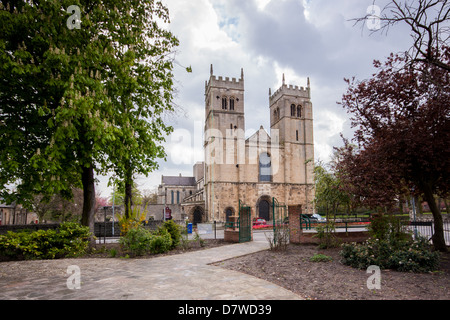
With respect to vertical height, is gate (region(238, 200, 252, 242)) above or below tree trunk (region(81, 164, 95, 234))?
below

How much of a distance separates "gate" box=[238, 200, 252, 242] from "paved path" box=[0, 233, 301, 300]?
19.3 feet

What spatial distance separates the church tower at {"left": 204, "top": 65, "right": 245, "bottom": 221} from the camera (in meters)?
42.1

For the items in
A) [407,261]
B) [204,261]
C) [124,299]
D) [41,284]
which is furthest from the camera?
[204,261]

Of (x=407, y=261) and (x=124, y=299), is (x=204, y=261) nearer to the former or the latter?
(x=124, y=299)

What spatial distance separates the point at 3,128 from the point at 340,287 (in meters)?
10.5

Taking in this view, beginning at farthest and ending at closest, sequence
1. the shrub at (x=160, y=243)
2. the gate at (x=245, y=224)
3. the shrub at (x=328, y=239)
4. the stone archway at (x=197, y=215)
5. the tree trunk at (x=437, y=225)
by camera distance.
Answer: the stone archway at (x=197, y=215) → the gate at (x=245, y=224) → the shrub at (x=328, y=239) → the shrub at (x=160, y=243) → the tree trunk at (x=437, y=225)

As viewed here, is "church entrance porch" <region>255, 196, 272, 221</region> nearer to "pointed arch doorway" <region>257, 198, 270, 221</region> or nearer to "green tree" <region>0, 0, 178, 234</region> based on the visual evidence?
"pointed arch doorway" <region>257, 198, 270, 221</region>

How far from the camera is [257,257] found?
31.7 ft

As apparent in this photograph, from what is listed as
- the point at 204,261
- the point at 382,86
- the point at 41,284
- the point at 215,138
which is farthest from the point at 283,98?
the point at 41,284

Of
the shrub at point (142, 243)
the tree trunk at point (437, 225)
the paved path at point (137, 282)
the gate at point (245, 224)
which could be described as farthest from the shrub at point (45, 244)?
the tree trunk at point (437, 225)

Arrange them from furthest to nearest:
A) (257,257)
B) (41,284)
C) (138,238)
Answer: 1. (138,238)
2. (257,257)
3. (41,284)

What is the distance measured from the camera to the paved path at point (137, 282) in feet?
17.0

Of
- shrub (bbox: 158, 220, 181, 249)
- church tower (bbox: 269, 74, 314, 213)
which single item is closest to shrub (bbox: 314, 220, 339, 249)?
shrub (bbox: 158, 220, 181, 249)

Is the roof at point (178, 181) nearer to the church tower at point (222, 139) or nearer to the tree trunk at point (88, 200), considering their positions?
the church tower at point (222, 139)
